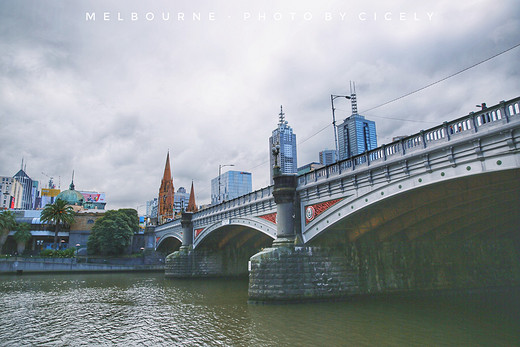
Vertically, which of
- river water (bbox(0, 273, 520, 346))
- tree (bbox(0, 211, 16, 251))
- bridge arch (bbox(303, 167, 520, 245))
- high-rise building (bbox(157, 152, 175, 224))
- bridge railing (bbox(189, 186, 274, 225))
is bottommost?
river water (bbox(0, 273, 520, 346))

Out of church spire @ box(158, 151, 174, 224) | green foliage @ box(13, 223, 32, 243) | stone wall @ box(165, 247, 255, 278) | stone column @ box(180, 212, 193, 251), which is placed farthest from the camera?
church spire @ box(158, 151, 174, 224)

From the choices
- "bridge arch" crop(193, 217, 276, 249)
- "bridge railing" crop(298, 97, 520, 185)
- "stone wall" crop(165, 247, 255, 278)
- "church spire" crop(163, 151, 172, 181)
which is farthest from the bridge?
"church spire" crop(163, 151, 172, 181)

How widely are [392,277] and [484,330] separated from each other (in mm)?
8438

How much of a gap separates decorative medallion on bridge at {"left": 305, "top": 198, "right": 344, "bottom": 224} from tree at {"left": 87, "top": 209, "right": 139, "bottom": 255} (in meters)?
55.7

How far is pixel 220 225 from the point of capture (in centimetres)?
3844

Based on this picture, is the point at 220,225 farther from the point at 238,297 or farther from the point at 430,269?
the point at 430,269

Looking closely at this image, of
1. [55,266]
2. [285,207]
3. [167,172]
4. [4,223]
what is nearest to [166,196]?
[167,172]

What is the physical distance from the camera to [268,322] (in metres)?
17.4

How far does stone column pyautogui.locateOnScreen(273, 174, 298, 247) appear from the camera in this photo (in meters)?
23.9

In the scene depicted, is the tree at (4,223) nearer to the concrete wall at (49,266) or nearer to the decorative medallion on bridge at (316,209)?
the concrete wall at (49,266)

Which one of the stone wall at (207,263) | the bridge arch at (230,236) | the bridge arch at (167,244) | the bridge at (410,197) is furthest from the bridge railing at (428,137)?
the bridge arch at (167,244)

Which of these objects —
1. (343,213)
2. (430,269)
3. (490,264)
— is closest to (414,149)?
(343,213)

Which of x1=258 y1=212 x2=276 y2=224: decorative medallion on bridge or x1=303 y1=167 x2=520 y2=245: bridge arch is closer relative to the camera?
x1=303 y1=167 x2=520 y2=245: bridge arch

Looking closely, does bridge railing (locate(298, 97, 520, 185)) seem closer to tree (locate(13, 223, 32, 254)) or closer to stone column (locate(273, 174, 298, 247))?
stone column (locate(273, 174, 298, 247))
